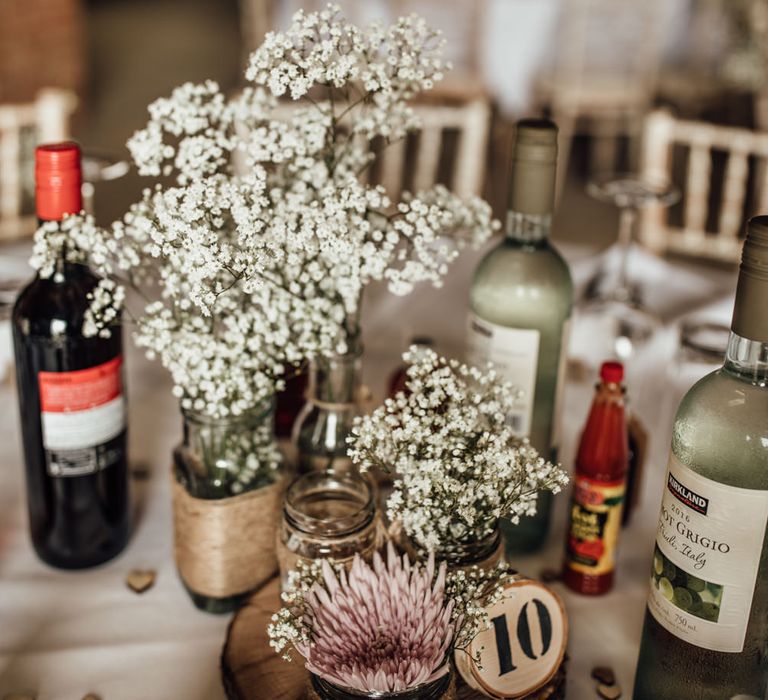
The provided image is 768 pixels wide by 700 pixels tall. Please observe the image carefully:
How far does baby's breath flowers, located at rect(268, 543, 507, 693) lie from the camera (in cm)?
60

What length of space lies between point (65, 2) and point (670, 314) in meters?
4.50

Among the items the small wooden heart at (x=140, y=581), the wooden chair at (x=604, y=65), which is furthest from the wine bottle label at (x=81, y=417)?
the wooden chair at (x=604, y=65)

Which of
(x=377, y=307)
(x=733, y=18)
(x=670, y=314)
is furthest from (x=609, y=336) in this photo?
(x=733, y=18)

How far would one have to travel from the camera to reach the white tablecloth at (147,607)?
0.78 metres

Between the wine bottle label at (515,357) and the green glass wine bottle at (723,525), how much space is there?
0.71 ft

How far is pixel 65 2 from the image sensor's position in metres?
5.02

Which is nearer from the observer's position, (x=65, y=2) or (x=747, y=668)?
(x=747, y=668)

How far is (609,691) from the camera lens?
0.78 meters

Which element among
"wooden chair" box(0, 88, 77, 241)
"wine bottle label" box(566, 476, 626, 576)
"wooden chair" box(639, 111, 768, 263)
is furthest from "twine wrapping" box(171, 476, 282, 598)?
"wooden chair" box(639, 111, 768, 263)

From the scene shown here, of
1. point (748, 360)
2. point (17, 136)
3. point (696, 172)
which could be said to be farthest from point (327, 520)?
point (696, 172)

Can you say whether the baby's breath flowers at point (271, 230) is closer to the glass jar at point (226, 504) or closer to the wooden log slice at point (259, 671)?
the glass jar at point (226, 504)

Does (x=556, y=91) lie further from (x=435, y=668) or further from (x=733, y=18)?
(x=435, y=668)

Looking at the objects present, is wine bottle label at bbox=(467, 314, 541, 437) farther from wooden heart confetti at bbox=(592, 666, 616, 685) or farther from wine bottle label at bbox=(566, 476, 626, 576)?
wooden heart confetti at bbox=(592, 666, 616, 685)

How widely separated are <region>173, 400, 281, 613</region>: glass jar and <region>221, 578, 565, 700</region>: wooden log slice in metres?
0.04
